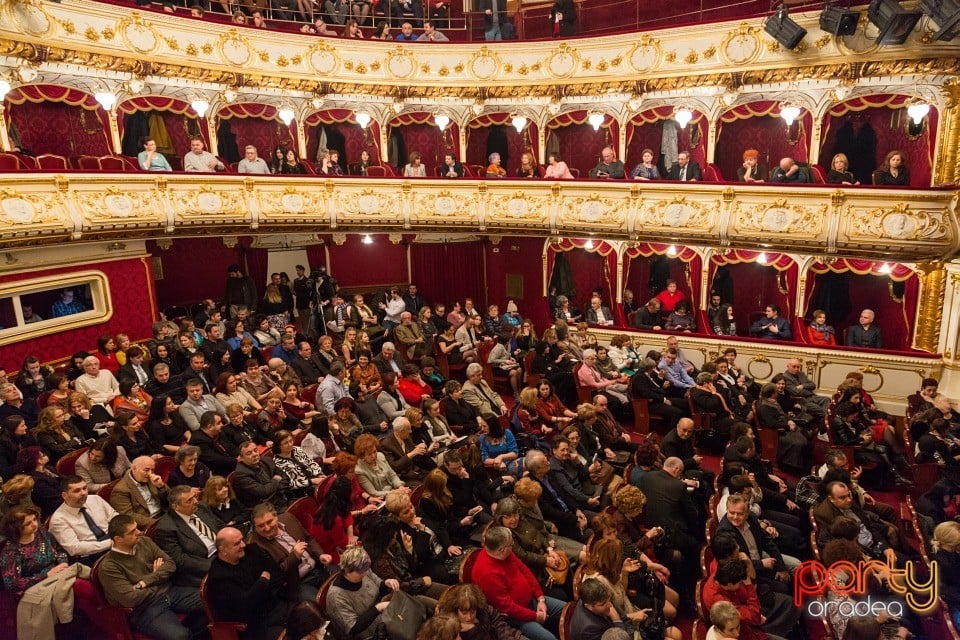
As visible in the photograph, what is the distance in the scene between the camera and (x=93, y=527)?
4.26 metres

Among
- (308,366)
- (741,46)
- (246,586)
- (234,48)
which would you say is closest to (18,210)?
(308,366)

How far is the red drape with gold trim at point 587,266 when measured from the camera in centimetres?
1251

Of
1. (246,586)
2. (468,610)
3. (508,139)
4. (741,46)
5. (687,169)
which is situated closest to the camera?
(468,610)

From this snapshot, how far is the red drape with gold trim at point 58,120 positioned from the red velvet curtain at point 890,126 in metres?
12.5

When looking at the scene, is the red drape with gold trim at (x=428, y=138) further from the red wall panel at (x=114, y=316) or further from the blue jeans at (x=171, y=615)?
the blue jeans at (x=171, y=615)

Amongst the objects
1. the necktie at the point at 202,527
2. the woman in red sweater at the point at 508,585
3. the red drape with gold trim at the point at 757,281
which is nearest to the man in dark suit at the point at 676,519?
the woman in red sweater at the point at 508,585

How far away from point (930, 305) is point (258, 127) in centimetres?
1256

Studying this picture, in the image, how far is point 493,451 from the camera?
5.86 m

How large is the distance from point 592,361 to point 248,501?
485cm

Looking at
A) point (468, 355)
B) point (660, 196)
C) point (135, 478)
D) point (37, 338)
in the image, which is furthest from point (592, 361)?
point (37, 338)

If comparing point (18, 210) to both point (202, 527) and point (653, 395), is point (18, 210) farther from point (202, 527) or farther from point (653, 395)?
point (653, 395)

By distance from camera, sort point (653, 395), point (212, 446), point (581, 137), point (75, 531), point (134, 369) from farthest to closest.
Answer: point (581, 137)
point (653, 395)
point (134, 369)
point (212, 446)
point (75, 531)

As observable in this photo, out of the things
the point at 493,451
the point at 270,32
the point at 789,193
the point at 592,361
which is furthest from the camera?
the point at 270,32

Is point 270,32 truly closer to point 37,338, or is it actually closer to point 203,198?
point 203,198
